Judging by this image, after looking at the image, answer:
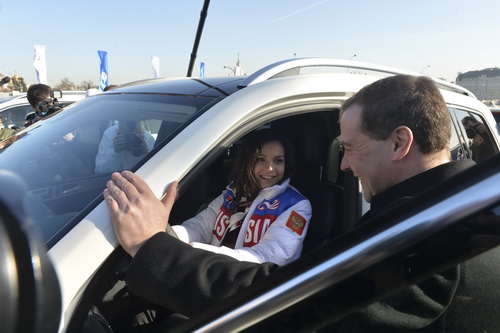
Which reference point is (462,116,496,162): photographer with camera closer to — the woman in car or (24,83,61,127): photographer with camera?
the woman in car

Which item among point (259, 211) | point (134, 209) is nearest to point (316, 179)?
point (259, 211)

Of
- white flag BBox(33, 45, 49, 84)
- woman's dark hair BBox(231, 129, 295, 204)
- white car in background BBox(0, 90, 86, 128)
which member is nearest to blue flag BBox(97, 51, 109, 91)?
white flag BBox(33, 45, 49, 84)

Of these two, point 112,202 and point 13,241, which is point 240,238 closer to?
point 112,202

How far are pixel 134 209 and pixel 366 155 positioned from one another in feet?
2.78

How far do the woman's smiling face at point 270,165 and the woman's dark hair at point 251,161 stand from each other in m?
0.02

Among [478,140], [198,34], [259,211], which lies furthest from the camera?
[198,34]

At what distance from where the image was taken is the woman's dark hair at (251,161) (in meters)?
2.19

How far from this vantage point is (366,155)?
1.43 metres

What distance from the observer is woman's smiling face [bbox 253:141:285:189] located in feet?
7.13

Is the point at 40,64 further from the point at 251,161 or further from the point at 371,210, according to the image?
the point at 371,210

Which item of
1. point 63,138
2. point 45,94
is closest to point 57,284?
point 63,138

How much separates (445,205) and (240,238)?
1.41 m

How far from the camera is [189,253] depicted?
1111 mm

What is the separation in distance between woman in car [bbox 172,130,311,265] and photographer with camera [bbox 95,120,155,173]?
0.51 metres
